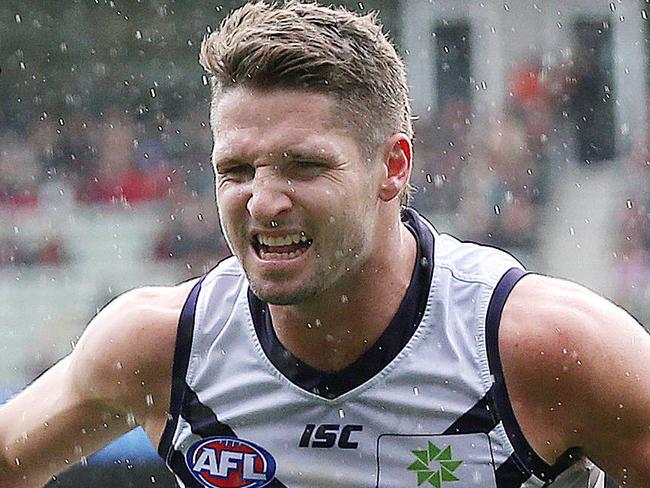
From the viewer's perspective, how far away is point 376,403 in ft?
8.66

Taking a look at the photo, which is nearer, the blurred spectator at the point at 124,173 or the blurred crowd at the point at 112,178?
the blurred crowd at the point at 112,178

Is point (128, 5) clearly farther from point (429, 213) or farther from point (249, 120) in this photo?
point (249, 120)

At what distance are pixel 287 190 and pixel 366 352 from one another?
40 centimetres

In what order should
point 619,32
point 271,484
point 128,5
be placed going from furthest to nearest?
1. point 128,5
2. point 619,32
3. point 271,484

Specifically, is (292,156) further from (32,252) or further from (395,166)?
(32,252)

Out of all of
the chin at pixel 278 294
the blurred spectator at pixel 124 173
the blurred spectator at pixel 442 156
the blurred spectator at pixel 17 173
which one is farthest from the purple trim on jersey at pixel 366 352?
the blurred spectator at pixel 17 173

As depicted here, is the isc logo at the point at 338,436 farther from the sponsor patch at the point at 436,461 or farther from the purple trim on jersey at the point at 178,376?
the purple trim on jersey at the point at 178,376

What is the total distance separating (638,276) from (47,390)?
212 inches

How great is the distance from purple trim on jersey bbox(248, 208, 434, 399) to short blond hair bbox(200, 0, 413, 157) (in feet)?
0.94

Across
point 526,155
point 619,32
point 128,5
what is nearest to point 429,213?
point 526,155

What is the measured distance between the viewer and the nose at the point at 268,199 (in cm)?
241

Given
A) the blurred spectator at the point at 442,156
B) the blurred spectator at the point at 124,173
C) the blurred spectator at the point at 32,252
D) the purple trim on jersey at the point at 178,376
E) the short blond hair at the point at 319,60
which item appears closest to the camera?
the short blond hair at the point at 319,60

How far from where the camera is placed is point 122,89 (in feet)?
31.1

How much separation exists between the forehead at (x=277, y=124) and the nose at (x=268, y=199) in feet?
0.18
